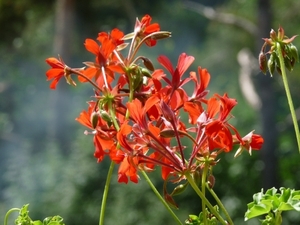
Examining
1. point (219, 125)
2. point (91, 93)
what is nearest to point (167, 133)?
point (219, 125)

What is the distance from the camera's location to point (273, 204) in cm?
50

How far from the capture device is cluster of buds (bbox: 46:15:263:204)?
504 millimetres

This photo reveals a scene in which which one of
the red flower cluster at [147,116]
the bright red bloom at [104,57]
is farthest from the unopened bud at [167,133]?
the bright red bloom at [104,57]

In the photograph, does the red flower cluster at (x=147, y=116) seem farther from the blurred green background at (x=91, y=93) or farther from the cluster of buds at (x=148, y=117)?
the blurred green background at (x=91, y=93)

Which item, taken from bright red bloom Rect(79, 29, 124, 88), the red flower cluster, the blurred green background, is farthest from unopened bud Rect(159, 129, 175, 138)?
the blurred green background

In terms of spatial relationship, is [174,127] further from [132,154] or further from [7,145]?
[7,145]

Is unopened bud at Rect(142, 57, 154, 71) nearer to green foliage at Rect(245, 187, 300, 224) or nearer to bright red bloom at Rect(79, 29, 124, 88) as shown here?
bright red bloom at Rect(79, 29, 124, 88)

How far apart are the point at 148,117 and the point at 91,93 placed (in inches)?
290

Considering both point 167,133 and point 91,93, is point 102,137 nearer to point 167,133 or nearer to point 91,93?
point 167,133

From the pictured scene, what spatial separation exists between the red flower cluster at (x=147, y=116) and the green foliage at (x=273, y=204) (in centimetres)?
4

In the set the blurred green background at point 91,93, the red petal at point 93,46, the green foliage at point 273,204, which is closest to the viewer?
the green foliage at point 273,204

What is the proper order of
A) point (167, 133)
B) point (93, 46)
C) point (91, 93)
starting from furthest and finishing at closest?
point (91, 93), point (93, 46), point (167, 133)

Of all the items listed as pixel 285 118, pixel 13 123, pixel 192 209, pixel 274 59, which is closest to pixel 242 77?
pixel 285 118

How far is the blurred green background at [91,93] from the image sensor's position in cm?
452
